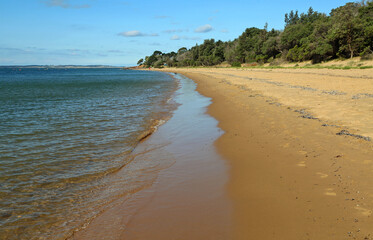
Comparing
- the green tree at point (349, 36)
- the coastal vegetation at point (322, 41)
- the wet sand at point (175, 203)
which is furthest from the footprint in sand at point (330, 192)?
the green tree at point (349, 36)

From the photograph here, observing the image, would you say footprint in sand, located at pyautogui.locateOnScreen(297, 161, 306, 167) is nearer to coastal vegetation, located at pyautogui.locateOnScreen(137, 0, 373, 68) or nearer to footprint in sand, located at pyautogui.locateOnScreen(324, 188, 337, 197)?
footprint in sand, located at pyautogui.locateOnScreen(324, 188, 337, 197)

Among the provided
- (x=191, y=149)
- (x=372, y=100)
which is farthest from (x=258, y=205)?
(x=372, y=100)

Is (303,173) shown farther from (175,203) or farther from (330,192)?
(175,203)

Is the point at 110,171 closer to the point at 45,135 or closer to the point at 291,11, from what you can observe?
the point at 45,135

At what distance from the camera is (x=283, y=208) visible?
4309 millimetres

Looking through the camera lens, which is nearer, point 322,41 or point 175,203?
point 175,203

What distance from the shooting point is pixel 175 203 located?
4848mm

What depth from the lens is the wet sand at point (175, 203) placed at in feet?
13.0

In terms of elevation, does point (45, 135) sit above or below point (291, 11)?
below

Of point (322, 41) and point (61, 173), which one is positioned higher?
point (322, 41)

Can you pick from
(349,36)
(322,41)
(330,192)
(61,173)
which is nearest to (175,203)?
(330,192)

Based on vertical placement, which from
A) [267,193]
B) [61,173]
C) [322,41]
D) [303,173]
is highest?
[322,41]

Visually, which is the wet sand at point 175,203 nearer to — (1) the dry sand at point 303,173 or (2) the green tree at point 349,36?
(1) the dry sand at point 303,173

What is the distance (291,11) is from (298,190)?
17602cm
